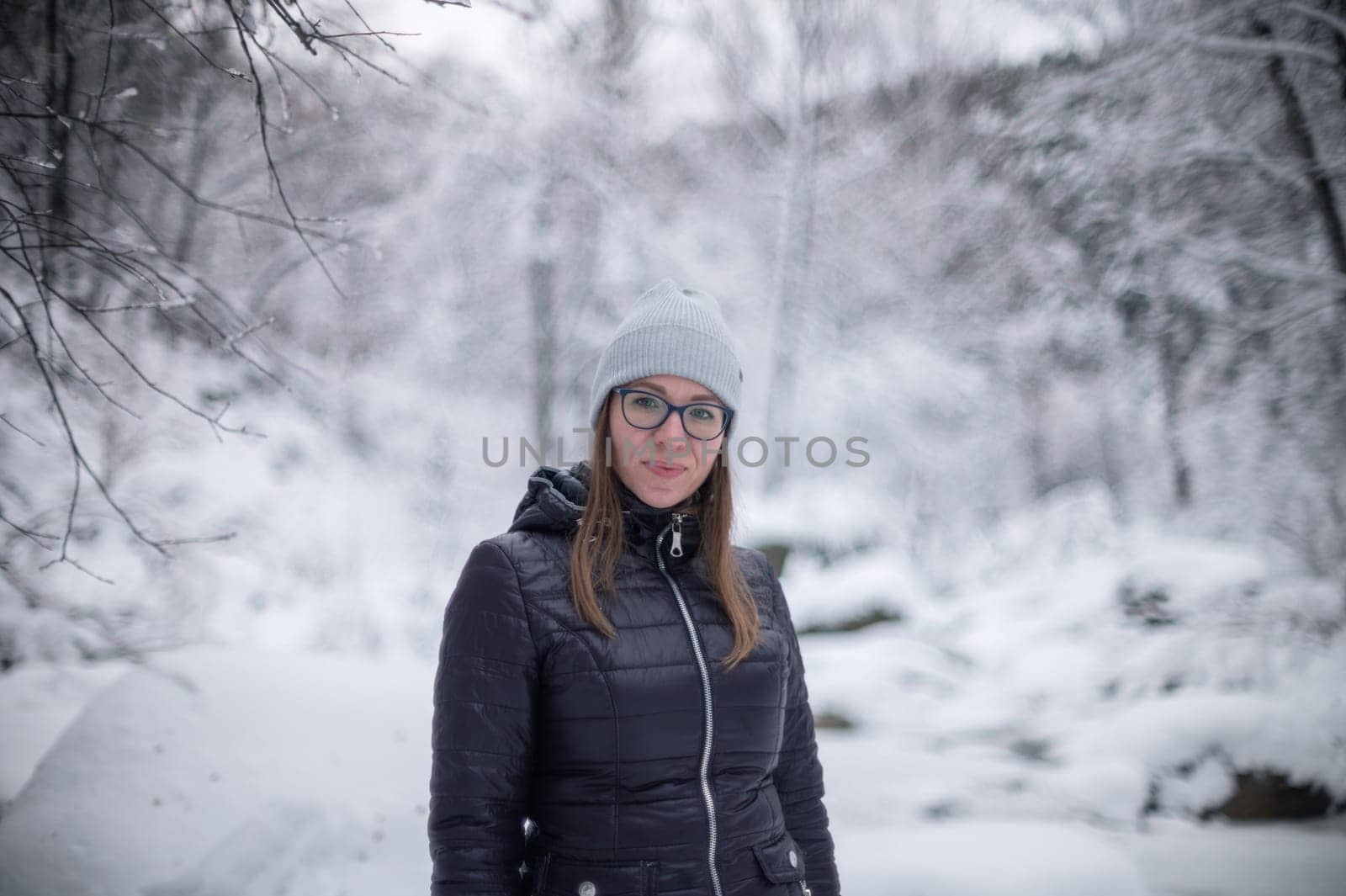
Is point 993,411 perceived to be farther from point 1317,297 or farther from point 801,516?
point 1317,297

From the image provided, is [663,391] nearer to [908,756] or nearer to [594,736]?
[594,736]

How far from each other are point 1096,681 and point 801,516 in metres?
3.82

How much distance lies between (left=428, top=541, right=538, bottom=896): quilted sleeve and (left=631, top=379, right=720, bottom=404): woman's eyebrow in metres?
0.45

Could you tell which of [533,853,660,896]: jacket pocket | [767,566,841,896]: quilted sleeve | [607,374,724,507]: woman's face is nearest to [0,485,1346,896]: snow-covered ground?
[767,566,841,896]: quilted sleeve

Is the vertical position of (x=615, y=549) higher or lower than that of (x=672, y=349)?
lower

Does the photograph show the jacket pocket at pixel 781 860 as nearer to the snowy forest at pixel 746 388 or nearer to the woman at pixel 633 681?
the woman at pixel 633 681

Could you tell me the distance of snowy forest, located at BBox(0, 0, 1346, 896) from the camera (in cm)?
323

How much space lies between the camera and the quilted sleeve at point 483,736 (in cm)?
120

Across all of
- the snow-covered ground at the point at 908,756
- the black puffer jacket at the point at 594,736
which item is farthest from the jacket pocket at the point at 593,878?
the snow-covered ground at the point at 908,756

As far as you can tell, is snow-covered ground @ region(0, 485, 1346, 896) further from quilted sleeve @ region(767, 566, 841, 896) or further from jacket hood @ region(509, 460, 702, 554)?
jacket hood @ region(509, 460, 702, 554)

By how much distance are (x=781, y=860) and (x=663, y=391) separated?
0.93m

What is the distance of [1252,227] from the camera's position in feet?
20.0

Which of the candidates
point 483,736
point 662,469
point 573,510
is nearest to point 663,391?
point 662,469

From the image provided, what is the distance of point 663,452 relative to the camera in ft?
4.93
